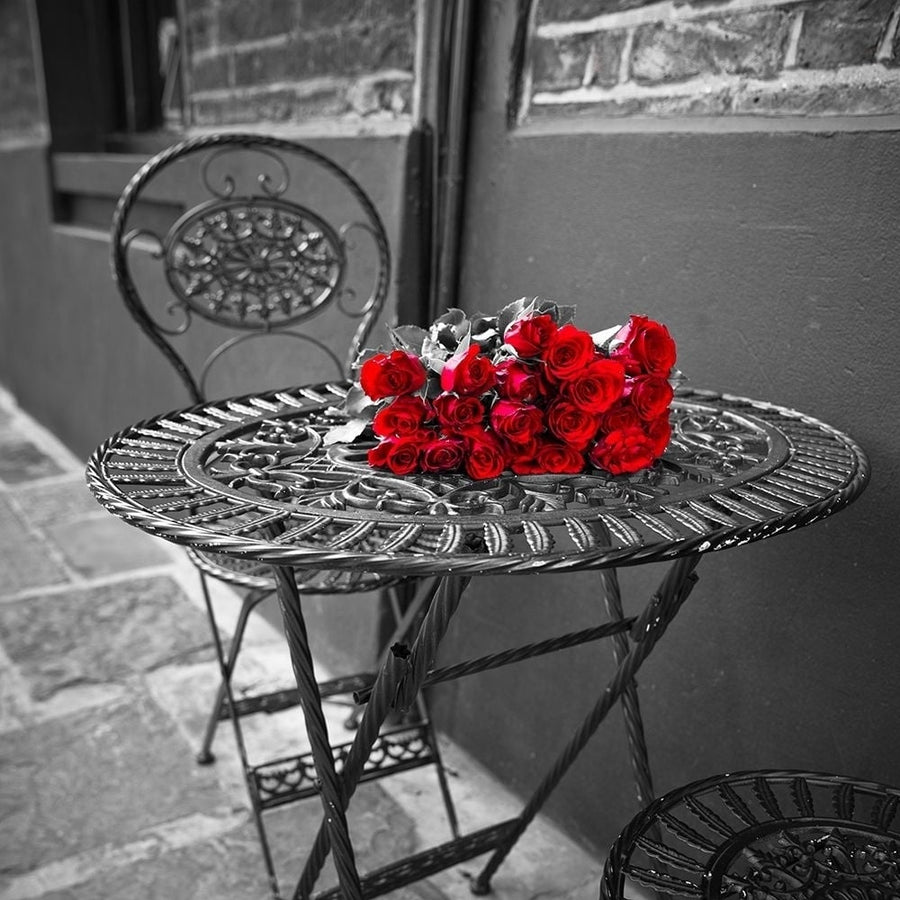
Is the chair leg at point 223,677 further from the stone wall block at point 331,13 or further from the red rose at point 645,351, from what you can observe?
the stone wall block at point 331,13

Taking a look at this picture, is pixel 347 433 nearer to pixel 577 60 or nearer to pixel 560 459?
pixel 560 459

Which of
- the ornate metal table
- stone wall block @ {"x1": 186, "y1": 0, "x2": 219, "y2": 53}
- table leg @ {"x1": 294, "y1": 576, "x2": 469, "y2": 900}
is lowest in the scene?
table leg @ {"x1": 294, "y1": 576, "x2": 469, "y2": 900}

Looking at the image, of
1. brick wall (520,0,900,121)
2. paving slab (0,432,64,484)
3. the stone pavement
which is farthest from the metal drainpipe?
paving slab (0,432,64,484)

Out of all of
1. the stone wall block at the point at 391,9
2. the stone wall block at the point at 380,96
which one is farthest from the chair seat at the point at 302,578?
the stone wall block at the point at 391,9

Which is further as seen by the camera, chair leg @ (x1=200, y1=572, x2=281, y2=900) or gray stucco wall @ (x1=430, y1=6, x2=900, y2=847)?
chair leg @ (x1=200, y1=572, x2=281, y2=900)

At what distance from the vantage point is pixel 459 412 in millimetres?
1033

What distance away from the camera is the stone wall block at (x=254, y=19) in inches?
93.7

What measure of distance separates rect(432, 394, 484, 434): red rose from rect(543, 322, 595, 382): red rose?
0.09m

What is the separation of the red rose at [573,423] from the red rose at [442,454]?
114mm

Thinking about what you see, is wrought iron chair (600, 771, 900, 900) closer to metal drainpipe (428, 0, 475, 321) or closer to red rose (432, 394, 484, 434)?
red rose (432, 394, 484, 434)

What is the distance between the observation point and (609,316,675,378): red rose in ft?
3.50

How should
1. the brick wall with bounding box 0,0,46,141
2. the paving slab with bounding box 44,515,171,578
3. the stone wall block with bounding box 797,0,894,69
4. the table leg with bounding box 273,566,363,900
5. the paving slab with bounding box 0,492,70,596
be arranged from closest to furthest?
the table leg with bounding box 273,566,363,900 → the stone wall block with bounding box 797,0,894,69 → the paving slab with bounding box 0,492,70,596 → the paving slab with bounding box 44,515,171,578 → the brick wall with bounding box 0,0,46,141

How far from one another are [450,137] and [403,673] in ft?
3.91

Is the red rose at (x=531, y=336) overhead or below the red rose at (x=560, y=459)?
overhead
